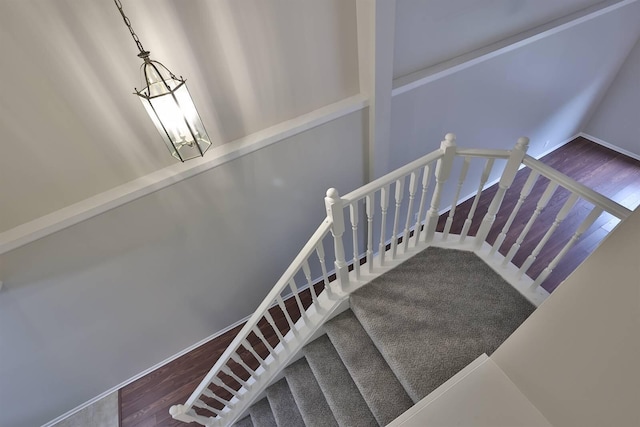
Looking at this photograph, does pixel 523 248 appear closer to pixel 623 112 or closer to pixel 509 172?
pixel 509 172

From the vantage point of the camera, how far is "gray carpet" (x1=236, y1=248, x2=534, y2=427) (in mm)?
1752

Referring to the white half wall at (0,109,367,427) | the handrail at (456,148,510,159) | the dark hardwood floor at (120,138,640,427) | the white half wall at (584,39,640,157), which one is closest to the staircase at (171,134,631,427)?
the handrail at (456,148,510,159)

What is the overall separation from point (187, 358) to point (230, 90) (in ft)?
7.73

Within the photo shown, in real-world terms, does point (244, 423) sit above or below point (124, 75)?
below

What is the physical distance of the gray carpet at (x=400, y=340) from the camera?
5.75ft

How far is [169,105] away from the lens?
1.34 meters

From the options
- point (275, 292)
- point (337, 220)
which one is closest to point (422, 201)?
point (337, 220)

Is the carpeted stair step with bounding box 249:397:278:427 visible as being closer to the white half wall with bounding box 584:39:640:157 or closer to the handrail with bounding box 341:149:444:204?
the handrail with bounding box 341:149:444:204

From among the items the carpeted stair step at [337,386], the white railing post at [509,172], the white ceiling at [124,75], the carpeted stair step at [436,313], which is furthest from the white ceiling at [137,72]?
the carpeted stair step at [337,386]

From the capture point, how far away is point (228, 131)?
1.91 meters

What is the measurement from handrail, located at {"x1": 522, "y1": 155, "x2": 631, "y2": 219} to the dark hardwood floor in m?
1.68

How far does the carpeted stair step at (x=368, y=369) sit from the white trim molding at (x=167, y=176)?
126cm

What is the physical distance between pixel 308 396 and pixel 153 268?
1.38 metres

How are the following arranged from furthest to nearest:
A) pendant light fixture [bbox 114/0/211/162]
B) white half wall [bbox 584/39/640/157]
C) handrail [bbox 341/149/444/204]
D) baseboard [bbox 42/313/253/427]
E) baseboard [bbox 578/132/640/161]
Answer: baseboard [bbox 578/132/640/161], white half wall [bbox 584/39/640/157], baseboard [bbox 42/313/253/427], handrail [bbox 341/149/444/204], pendant light fixture [bbox 114/0/211/162]
